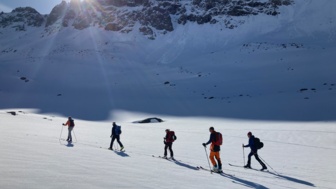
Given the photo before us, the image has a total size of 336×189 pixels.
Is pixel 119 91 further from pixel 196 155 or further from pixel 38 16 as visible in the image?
pixel 38 16

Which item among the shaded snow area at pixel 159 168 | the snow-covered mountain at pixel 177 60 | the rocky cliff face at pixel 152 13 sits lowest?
the shaded snow area at pixel 159 168

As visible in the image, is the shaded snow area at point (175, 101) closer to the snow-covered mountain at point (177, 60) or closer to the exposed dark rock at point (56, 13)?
the snow-covered mountain at point (177, 60)

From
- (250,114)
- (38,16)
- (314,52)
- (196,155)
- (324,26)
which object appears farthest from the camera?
(38,16)

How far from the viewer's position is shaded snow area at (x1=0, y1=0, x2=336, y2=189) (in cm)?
970

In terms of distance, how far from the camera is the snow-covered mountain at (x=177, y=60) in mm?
46250

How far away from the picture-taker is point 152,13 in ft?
356

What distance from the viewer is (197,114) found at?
41.1m

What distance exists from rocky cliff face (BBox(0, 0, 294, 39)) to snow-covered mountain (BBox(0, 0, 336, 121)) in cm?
34

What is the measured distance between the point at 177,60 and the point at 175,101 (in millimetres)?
30496

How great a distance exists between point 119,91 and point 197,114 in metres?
21.2

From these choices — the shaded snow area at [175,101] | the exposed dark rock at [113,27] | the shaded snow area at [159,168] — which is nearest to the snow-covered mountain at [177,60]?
the shaded snow area at [175,101]

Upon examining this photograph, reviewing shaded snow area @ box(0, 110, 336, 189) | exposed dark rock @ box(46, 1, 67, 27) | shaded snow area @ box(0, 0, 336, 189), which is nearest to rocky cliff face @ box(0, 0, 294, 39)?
exposed dark rock @ box(46, 1, 67, 27)

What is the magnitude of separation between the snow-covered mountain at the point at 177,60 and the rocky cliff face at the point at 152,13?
0.34 m

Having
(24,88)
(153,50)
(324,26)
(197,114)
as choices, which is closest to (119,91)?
(24,88)
